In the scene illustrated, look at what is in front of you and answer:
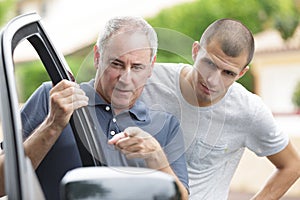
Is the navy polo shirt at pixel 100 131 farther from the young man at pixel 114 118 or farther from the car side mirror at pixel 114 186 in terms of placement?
the car side mirror at pixel 114 186

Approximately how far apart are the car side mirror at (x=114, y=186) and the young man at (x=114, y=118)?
10.6 inches

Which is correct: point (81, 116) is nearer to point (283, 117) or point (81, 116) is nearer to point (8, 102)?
point (8, 102)

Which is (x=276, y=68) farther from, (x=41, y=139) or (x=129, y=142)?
(x=129, y=142)

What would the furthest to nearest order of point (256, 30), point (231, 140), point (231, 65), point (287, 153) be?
point (256, 30) < point (287, 153) < point (231, 140) < point (231, 65)

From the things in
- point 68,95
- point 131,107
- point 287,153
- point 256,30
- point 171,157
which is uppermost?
point 68,95

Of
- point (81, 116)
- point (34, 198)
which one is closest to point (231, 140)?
point (81, 116)

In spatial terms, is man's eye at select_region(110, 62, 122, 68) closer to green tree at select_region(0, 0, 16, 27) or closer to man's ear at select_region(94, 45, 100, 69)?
man's ear at select_region(94, 45, 100, 69)

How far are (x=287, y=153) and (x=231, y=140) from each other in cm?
46

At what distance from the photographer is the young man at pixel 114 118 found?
8.04 feet

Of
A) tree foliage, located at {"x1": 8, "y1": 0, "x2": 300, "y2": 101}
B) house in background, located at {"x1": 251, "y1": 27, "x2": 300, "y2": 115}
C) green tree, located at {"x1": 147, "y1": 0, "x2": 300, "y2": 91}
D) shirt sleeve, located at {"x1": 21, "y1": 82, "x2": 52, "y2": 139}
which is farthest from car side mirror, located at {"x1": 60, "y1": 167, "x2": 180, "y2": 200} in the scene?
house in background, located at {"x1": 251, "y1": 27, "x2": 300, "y2": 115}

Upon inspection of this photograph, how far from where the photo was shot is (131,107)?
2799 millimetres

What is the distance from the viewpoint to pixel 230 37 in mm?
3451

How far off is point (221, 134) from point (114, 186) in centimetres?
166

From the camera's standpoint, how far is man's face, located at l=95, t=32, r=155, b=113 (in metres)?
2.59
